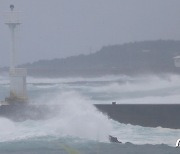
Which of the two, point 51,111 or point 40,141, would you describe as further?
point 51,111

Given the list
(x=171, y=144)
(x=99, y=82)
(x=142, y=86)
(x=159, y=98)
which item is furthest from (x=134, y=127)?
(x=99, y=82)

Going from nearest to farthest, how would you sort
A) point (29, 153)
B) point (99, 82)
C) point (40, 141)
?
1. point (29, 153)
2. point (40, 141)
3. point (99, 82)

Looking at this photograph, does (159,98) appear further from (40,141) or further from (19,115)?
(40,141)

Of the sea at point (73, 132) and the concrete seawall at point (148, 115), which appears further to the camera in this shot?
the concrete seawall at point (148, 115)

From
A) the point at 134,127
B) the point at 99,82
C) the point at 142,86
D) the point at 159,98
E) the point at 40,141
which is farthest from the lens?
the point at 99,82

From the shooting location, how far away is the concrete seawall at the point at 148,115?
29906mm

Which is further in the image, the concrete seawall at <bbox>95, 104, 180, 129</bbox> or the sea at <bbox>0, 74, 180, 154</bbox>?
the concrete seawall at <bbox>95, 104, 180, 129</bbox>

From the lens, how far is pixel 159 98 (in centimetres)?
4153

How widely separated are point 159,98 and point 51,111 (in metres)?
11.8

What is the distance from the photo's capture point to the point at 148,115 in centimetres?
3012

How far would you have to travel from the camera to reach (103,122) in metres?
28.9

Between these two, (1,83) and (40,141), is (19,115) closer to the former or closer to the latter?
(40,141)

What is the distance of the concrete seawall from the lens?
29906mm

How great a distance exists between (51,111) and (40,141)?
16.3ft
